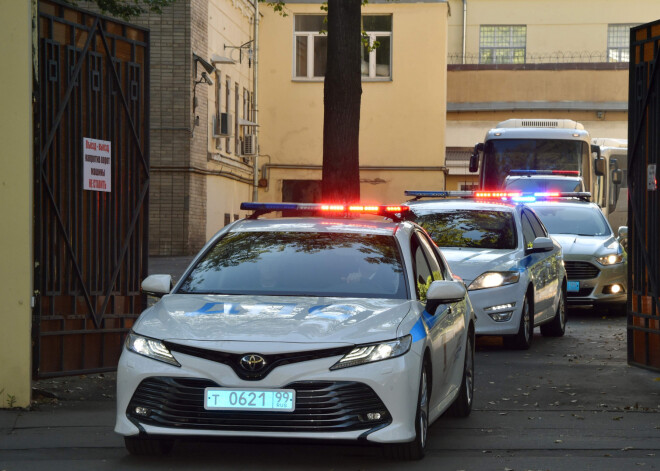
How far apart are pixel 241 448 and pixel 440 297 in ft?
4.94

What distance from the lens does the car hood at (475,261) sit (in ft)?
47.4

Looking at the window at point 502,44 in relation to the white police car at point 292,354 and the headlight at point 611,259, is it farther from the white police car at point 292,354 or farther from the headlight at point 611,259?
the white police car at point 292,354

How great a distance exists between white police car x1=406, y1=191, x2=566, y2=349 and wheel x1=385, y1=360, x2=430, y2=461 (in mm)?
6746

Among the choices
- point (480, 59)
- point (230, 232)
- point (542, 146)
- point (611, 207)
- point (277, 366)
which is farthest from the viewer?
point (480, 59)

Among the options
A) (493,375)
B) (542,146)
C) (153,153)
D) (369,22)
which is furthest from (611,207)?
(493,375)

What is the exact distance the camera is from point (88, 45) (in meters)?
11.5

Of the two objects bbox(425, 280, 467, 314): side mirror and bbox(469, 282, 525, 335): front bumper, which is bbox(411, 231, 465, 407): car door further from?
bbox(469, 282, 525, 335): front bumper

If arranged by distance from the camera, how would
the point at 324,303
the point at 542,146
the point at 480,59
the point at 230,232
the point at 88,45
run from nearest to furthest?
the point at 324,303 < the point at 230,232 < the point at 88,45 < the point at 542,146 < the point at 480,59

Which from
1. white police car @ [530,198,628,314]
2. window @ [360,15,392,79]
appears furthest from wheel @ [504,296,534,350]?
window @ [360,15,392,79]

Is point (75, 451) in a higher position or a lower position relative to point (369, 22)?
lower

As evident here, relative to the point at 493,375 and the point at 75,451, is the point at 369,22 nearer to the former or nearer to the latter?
the point at 493,375

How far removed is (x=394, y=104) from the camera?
45.1 m

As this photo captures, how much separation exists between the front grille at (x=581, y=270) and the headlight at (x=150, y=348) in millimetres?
12894

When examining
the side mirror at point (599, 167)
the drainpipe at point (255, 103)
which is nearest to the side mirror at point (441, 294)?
the side mirror at point (599, 167)
